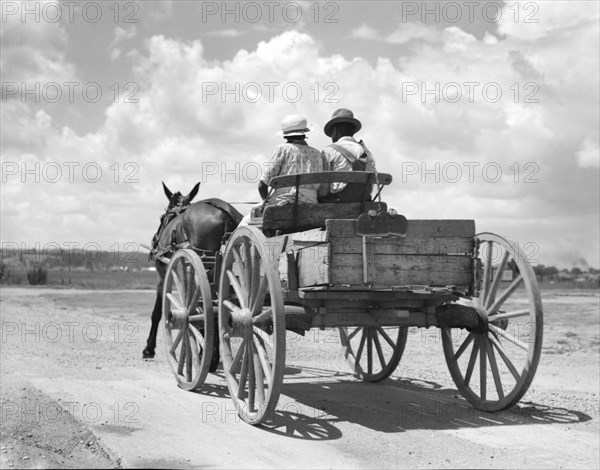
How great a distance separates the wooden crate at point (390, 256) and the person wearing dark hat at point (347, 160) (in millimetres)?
1147

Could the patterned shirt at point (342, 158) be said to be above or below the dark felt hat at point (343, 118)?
below

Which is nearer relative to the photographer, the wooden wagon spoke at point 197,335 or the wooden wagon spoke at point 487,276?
the wooden wagon spoke at point 487,276

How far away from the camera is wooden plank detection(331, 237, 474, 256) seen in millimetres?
6543

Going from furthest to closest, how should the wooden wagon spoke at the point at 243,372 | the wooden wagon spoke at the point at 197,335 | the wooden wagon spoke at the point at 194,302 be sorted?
the wooden wagon spoke at the point at 194,302 < the wooden wagon spoke at the point at 197,335 < the wooden wagon spoke at the point at 243,372

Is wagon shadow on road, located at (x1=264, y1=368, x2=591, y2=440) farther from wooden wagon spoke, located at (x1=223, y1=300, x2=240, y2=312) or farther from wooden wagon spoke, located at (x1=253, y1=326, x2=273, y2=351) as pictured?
wooden wagon spoke, located at (x1=223, y1=300, x2=240, y2=312)

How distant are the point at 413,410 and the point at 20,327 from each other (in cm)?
1166

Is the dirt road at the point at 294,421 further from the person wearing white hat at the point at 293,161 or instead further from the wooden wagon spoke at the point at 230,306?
the person wearing white hat at the point at 293,161

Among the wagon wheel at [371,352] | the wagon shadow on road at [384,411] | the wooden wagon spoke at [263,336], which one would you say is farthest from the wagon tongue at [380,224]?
the wagon wheel at [371,352]

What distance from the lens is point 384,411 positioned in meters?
7.73

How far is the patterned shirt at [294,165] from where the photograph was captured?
766 centimetres

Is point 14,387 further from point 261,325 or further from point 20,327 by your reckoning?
point 20,327

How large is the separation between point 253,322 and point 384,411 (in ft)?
5.73

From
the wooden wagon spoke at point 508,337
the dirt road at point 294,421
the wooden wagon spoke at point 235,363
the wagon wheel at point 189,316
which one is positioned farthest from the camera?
the wagon wheel at point 189,316

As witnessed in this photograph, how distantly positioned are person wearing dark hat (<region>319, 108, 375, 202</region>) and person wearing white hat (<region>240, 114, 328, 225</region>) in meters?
0.20
